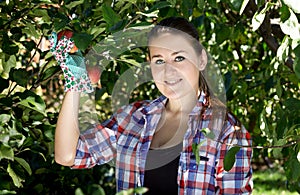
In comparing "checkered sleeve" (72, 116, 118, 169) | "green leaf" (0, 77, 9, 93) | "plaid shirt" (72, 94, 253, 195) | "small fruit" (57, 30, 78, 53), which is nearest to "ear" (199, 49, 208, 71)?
"plaid shirt" (72, 94, 253, 195)

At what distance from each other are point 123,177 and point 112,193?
162 centimetres

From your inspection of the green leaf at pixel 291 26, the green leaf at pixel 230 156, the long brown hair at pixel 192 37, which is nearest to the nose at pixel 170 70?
the long brown hair at pixel 192 37

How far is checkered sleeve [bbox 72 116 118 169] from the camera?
2.22 m

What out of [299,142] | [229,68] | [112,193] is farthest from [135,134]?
[112,193]

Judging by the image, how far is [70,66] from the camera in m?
2.00

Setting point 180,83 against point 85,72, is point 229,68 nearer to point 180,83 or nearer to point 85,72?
point 180,83

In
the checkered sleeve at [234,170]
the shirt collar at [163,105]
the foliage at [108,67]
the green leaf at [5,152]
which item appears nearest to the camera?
the green leaf at [5,152]

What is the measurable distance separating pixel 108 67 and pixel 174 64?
0.84 m

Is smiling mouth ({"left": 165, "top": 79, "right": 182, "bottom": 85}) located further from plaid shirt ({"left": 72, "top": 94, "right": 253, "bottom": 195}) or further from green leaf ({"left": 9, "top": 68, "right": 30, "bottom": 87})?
green leaf ({"left": 9, "top": 68, "right": 30, "bottom": 87})

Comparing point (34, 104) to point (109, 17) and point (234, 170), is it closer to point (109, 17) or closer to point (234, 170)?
point (109, 17)

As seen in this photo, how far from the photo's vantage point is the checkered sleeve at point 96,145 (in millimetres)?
2219

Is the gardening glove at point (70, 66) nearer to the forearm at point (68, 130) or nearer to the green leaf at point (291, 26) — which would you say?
the forearm at point (68, 130)

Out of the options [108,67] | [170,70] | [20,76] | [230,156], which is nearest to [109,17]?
[170,70]

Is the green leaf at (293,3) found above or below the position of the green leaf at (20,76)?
above
